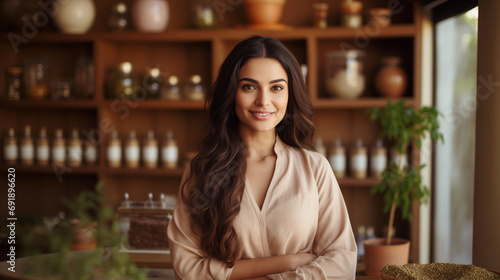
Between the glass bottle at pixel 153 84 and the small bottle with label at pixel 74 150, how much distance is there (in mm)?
509

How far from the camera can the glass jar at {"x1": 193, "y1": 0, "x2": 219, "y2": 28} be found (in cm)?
317

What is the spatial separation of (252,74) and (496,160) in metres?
1.03

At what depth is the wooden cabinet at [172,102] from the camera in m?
3.06

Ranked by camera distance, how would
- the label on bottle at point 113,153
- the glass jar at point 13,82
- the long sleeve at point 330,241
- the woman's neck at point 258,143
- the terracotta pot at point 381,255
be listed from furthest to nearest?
the glass jar at point 13,82, the label on bottle at point 113,153, the terracotta pot at point 381,255, the woman's neck at point 258,143, the long sleeve at point 330,241

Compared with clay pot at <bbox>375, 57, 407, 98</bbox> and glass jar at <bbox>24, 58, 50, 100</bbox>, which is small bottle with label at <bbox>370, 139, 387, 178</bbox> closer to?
clay pot at <bbox>375, 57, 407, 98</bbox>

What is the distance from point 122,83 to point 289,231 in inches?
81.6

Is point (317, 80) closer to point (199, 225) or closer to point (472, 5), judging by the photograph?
point (472, 5)

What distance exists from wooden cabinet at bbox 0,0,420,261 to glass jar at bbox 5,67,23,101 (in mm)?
73

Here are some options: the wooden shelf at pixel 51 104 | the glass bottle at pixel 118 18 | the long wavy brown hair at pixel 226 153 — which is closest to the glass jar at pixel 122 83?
the wooden shelf at pixel 51 104

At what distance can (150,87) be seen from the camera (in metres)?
3.26

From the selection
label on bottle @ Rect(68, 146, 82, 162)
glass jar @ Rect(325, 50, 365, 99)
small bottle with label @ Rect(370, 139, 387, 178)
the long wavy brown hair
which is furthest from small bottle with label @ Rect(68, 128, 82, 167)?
the long wavy brown hair

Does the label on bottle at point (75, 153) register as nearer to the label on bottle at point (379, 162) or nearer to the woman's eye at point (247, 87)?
the label on bottle at point (379, 162)

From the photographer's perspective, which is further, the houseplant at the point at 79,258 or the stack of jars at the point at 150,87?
the stack of jars at the point at 150,87

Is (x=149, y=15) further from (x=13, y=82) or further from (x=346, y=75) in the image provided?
(x=346, y=75)
